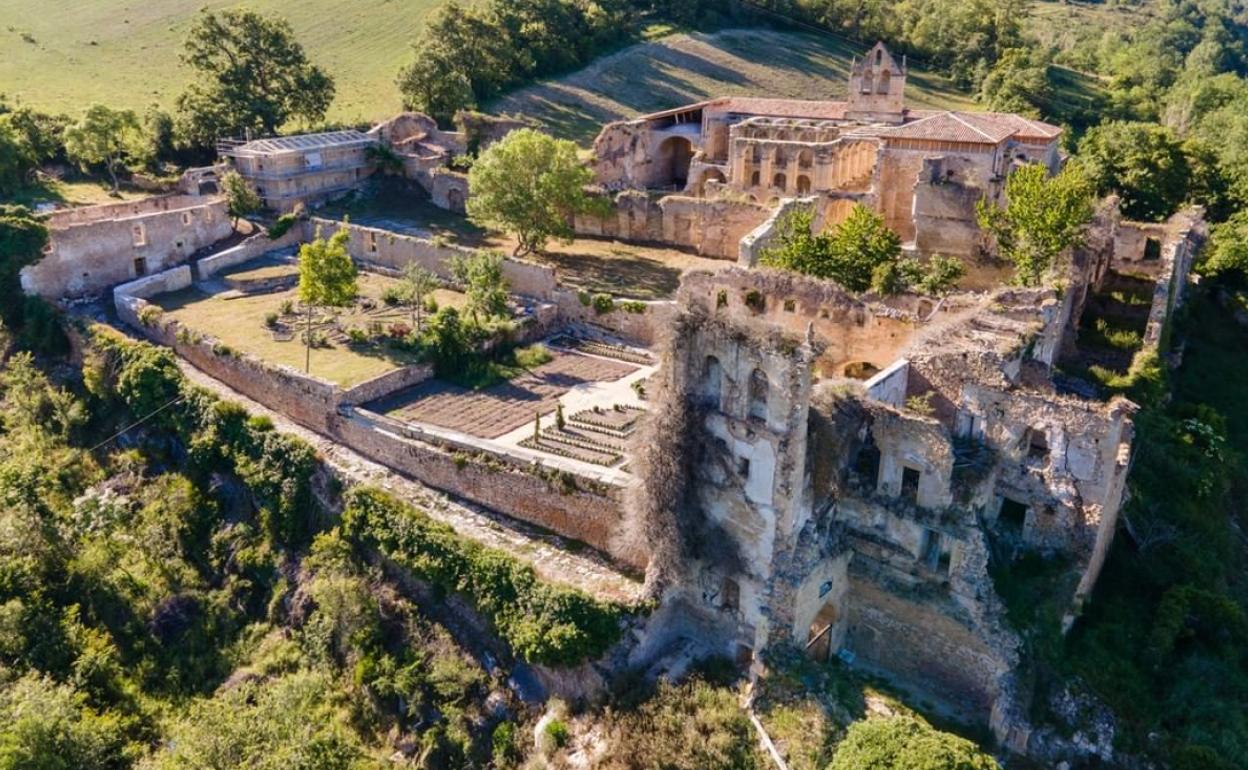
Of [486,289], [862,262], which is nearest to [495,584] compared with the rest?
[486,289]

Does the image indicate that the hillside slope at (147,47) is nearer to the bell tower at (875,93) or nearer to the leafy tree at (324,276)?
the leafy tree at (324,276)

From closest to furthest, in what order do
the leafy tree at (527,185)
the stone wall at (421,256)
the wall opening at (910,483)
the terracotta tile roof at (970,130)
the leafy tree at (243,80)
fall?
the wall opening at (910,483) < the stone wall at (421,256) < the terracotta tile roof at (970,130) < the leafy tree at (527,185) < the leafy tree at (243,80)

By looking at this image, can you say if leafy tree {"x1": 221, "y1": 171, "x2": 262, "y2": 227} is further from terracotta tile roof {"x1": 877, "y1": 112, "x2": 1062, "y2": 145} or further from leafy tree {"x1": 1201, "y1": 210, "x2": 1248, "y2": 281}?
leafy tree {"x1": 1201, "y1": 210, "x2": 1248, "y2": 281}

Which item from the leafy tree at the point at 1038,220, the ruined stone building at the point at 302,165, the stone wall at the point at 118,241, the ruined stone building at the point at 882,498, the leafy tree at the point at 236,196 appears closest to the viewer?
the ruined stone building at the point at 882,498

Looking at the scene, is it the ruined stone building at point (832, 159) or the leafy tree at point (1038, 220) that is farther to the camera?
the ruined stone building at point (832, 159)

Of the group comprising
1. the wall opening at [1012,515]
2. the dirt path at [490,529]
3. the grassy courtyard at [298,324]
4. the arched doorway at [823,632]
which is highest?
the wall opening at [1012,515]

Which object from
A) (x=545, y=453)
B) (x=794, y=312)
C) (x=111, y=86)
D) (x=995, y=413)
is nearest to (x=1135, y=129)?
(x=794, y=312)

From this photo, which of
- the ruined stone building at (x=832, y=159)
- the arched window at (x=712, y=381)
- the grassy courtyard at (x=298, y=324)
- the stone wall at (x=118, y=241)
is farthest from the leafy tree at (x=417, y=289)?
the arched window at (x=712, y=381)
